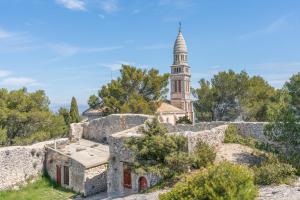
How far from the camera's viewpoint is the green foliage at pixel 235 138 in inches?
726

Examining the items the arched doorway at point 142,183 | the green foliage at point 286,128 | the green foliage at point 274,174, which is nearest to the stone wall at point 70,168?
the arched doorway at point 142,183

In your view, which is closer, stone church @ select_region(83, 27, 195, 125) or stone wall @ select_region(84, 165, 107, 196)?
stone wall @ select_region(84, 165, 107, 196)

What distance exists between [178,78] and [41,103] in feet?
92.6

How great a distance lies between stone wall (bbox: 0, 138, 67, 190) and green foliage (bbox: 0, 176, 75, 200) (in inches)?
21.7

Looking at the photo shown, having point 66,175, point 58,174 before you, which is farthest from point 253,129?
point 58,174

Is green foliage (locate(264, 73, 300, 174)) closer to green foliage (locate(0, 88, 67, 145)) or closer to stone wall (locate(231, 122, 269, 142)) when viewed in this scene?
stone wall (locate(231, 122, 269, 142))

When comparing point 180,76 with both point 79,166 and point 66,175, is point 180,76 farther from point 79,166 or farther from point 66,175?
point 79,166

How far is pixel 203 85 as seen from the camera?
3575 cm

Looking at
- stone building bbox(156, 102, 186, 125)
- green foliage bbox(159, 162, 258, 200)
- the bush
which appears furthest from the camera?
stone building bbox(156, 102, 186, 125)

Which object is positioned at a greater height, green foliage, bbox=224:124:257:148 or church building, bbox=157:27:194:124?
church building, bbox=157:27:194:124

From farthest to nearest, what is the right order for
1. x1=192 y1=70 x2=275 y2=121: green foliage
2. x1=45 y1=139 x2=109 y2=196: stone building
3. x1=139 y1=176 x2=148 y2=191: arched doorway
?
x1=192 y1=70 x2=275 y2=121: green foliage < x1=45 y1=139 x2=109 y2=196: stone building < x1=139 y1=176 x2=148 y2=191: arched doorway

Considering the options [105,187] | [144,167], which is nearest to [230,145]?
[144,167]

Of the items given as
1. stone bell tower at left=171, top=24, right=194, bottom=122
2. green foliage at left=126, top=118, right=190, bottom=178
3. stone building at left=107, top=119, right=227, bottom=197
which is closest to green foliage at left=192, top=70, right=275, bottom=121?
stone building at left=107, top=119, right=227, bottom=197

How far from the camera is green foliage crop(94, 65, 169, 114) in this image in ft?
120
